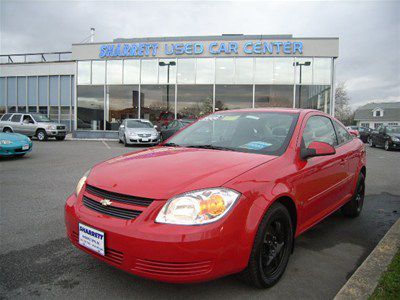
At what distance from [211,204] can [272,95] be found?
2158cm

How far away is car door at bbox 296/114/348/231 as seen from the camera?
126 inches

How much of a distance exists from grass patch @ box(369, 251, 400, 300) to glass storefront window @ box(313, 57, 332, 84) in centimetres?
2109

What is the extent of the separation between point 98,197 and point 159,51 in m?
22.3

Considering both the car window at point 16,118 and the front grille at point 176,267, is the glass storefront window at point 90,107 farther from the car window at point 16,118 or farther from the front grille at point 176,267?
the front grille at point 176,267

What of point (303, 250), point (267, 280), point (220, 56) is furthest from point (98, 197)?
point (220, 56)

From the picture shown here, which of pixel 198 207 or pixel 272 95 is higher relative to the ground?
pixel 272 95

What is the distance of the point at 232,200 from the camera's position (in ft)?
7.77

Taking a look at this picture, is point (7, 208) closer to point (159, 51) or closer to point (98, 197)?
point (98, 197)

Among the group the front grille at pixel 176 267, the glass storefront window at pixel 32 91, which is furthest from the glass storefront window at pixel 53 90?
the front grille at pixel 176 267

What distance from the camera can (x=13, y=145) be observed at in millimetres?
10156

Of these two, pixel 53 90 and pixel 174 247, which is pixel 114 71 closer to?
pixel 53 90

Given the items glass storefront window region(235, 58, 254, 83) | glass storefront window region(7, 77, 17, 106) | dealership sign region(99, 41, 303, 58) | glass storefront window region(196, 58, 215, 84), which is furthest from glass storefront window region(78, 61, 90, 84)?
glass storefront window region(235, 58, 254, 83)

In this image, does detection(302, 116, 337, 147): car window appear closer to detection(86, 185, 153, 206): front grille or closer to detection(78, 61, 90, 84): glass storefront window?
detection(86, 185, 153, 206): front grille

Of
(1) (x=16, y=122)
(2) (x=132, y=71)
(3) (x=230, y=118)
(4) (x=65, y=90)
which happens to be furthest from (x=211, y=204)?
(4) (x=65, y=90)
